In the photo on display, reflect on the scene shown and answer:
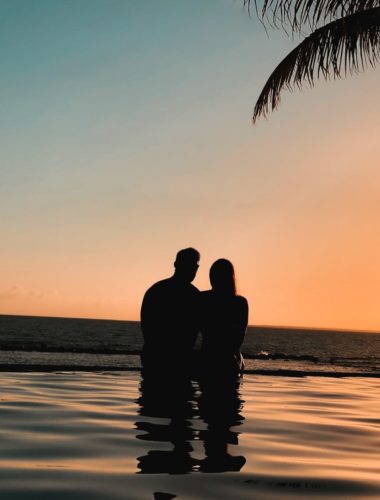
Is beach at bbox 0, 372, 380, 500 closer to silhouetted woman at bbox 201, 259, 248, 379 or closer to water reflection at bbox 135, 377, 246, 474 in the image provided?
water reflection at bbox 135, 377, 246, 474

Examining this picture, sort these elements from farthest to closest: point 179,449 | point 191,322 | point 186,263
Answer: point 191,322 < point 186,263 < point 179,449

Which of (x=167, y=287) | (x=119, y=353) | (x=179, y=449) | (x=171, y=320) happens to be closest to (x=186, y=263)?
(x=167, y=287)

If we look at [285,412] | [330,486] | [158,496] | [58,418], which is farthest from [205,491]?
[285,412]

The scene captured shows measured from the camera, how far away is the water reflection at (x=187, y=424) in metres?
3.16

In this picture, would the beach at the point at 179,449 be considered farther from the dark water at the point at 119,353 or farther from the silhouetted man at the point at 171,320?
the dark water at the point at 119,353

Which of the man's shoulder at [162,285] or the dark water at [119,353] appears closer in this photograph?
the man's shoulder at [162,285]

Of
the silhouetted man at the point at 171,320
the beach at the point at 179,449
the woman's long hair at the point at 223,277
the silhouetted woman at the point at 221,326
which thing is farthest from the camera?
the silhouetted woman at the point at 221,326

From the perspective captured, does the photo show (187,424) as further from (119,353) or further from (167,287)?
(119,353)

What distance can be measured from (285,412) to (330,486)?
302cm

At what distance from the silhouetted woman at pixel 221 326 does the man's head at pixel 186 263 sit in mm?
330

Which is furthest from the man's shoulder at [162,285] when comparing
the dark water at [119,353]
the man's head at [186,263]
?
the dark water at [119,353]

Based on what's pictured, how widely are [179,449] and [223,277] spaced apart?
3.21 metres

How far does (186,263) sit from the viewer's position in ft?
20.7

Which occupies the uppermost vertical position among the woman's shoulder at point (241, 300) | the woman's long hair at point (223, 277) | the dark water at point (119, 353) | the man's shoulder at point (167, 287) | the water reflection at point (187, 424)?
the woman's long hair at point (223, 277)
